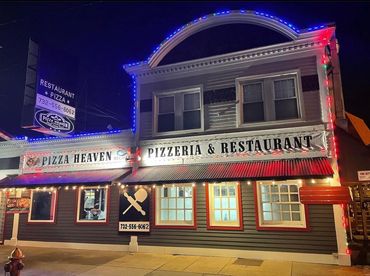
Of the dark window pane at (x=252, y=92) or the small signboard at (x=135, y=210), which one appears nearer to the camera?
the dark window pane at (x=252, y=92)

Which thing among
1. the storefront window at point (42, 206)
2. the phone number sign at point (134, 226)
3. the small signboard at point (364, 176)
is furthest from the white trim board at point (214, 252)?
the small signboard at point (364, 176)

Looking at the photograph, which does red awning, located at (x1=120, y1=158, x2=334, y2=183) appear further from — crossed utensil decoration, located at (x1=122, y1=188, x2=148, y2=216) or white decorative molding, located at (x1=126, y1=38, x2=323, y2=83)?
white decorative molding, located at (x1=126, y1=38, x2=323, y2=83)

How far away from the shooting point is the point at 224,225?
1027 cm

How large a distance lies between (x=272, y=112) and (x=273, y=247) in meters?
4.50

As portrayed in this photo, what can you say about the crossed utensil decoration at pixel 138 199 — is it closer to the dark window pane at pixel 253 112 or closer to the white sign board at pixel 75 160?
the white sign board at pixel 75 160

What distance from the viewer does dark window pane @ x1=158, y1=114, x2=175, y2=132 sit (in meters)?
11.8

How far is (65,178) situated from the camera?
12.1m

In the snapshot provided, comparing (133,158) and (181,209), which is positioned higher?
(133,158)

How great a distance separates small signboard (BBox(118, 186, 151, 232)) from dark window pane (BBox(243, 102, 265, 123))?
461 centimetres

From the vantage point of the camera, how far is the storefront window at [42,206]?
13141 millimetres

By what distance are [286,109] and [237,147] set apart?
7.02ft

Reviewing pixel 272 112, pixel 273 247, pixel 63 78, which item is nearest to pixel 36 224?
pixel 63 78

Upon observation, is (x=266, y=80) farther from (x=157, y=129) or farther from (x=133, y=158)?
(x=133, y=158)

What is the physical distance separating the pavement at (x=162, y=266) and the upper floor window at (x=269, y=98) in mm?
4680
